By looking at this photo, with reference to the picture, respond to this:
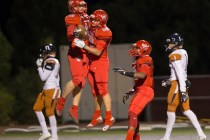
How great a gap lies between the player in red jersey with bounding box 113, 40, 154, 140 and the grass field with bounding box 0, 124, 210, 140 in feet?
12.2

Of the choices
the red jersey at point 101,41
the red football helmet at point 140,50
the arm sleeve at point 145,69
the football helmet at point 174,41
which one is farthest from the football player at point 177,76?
the red jersey at point 101,41

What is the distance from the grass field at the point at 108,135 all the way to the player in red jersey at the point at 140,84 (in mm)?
3728

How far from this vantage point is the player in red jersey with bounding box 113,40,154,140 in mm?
14703

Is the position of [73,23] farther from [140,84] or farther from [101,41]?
[140,84]

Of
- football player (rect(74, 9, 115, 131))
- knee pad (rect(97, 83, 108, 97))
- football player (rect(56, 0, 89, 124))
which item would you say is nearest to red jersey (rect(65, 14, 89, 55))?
football player (rect(56, 0, 89, 124))

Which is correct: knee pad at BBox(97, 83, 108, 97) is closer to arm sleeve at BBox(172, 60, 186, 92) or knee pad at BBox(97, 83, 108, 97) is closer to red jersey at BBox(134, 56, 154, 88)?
red jersey at BBox(134, 56, 154, 88)

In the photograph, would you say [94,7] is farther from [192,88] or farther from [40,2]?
[192,88]

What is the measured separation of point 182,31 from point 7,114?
7892 mm

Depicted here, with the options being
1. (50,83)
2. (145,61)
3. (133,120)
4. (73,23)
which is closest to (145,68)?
(145,61)

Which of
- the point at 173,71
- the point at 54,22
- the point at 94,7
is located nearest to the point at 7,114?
the point at 54,22

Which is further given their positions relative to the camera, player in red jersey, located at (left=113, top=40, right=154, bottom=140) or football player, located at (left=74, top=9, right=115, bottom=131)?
football player, located at (left=74, top=9, right=115, bottom=131)

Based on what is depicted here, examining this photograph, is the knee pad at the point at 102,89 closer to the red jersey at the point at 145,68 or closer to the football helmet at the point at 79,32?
the red jersey at the point at 145,68

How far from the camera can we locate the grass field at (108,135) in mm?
19178

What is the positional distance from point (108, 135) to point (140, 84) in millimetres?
5618
